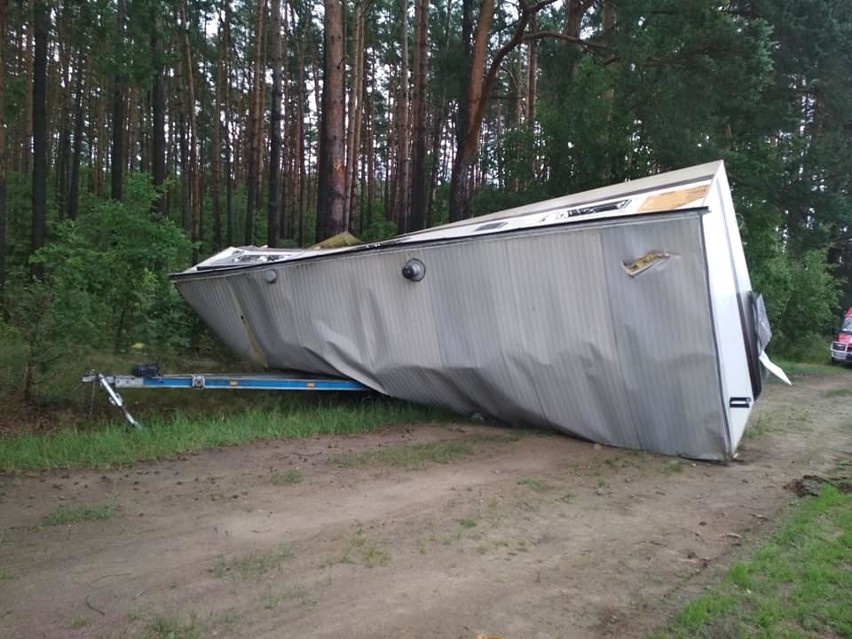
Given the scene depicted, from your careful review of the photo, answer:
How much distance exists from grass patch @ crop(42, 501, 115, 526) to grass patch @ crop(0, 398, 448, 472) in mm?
1451

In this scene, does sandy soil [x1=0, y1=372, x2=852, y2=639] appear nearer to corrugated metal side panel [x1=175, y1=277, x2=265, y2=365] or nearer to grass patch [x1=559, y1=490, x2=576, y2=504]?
grass patch [x1=559, y1=490, x2=576, y2=504]

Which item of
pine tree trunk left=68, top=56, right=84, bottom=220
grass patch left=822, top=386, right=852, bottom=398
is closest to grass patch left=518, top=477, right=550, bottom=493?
grass patch left=822, top=386, right=852, bottom=398

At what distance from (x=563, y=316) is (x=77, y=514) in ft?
16.3

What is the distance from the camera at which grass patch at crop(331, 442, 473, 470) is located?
22.2 ft

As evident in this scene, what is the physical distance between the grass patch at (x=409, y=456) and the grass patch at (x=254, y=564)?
→ 226cm

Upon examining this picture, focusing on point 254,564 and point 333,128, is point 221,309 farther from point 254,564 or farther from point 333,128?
point 254,564

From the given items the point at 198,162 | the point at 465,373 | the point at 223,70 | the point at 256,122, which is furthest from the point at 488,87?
the point at 198,162

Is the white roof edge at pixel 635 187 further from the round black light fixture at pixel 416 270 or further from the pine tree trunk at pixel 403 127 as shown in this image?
the pine tree trunk at pixel 403 127

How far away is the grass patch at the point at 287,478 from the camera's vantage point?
6.05m

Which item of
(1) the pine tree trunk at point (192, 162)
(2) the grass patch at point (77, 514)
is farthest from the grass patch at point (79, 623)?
(1) the pine tree trunk at point (192, 162)

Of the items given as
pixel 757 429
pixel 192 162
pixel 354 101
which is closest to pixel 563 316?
pixel 757 429

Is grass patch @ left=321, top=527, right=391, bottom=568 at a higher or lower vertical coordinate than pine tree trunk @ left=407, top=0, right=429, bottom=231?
lower

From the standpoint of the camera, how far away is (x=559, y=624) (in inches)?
141

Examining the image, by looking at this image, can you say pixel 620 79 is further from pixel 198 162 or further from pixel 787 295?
pixel 198 162
